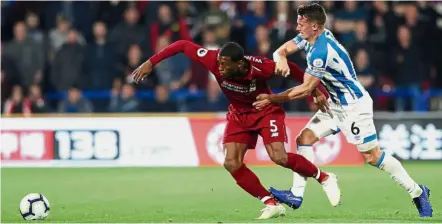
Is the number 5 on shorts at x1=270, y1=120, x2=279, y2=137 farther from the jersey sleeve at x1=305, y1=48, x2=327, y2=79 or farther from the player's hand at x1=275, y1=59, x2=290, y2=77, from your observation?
the jersey sleeve at x1=305, y1=48, x2=327, y2=79

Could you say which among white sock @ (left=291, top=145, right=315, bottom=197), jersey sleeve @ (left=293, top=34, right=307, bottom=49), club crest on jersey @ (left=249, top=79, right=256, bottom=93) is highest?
jersey sleeve @ (left=293, top=34, right=307, bottom=49)

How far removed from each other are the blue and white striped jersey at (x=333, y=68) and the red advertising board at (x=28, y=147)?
23.8 ft

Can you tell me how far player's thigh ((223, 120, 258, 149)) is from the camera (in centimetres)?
1008

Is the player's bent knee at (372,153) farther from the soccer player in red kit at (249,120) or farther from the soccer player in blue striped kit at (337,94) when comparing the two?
the soccer player in red kit at (249,120)

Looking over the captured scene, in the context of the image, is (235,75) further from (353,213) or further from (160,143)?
(160,143)

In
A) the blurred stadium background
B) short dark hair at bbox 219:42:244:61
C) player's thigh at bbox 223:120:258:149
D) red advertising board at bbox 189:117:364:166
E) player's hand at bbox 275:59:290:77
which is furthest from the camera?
the blurred stadium background

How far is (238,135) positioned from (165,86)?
8003mm

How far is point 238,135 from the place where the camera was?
33.1 feet

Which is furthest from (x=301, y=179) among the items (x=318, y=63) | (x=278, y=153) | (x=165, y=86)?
(x=165, y=86)

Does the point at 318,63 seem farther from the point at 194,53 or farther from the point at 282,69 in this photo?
the point at 194,53

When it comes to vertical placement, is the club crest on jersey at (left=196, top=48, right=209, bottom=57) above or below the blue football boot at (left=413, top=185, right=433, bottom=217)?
above

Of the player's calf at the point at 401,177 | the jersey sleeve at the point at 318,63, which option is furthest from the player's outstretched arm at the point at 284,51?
the player's calf at the point at 401,177

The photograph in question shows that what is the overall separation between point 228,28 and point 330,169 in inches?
127

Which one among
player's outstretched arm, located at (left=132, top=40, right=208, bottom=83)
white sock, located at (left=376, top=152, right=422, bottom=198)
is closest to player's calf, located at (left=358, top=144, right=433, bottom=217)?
white sock, located at (left=376, top=152, right=422, bottom=198)
